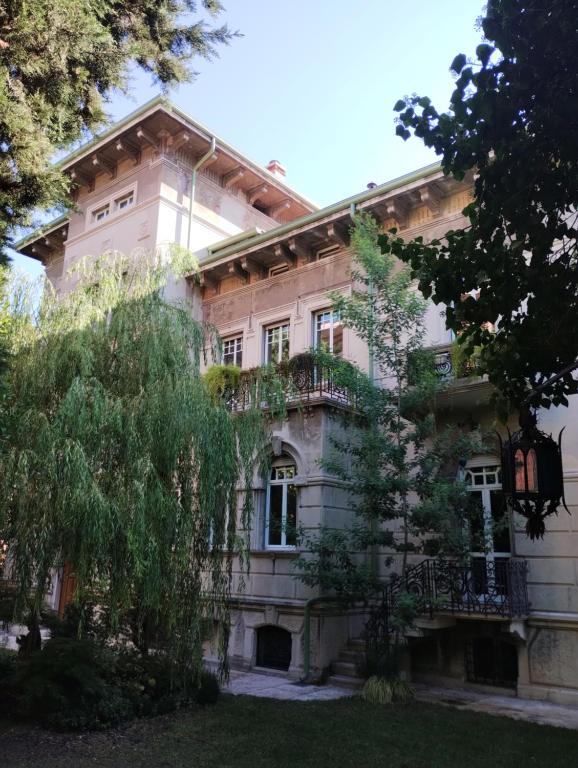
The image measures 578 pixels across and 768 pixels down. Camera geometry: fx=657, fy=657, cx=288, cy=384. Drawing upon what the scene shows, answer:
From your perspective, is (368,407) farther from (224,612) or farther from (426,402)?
(224,612)

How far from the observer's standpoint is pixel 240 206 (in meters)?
21.4

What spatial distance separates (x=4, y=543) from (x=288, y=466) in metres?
7.07

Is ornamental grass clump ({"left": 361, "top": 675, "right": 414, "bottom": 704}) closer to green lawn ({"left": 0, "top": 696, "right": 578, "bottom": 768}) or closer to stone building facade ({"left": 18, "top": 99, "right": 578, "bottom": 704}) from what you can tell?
green lawn ({"left": 0, "top": 696, "right": 578, "bottom": 768})

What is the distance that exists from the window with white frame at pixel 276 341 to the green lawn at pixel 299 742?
8.95 m

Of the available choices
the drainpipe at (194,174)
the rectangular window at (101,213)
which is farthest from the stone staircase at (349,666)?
the rectangular window at (101,213)

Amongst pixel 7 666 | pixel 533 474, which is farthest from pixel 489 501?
pixel 7 666

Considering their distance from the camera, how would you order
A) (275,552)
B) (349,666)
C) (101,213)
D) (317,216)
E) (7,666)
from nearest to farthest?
(7,666)
(349,666)
(275,552)
(317,216)
(101,213)

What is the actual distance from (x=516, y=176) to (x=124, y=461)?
227 inches

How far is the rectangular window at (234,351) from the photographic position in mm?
17844

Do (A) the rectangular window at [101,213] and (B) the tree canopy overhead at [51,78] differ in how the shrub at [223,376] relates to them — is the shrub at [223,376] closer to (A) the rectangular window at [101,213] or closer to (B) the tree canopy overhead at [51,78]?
(B) the tree canopy overhead at [51,78]

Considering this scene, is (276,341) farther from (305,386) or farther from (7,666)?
(7,666)

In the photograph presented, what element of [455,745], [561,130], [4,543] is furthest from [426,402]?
[4,543]

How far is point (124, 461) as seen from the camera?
8.55 m

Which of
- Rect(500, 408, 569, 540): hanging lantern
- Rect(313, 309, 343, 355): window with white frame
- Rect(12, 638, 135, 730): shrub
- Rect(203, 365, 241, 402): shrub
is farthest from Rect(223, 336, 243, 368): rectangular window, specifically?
Rect(500, 408, 569, 540): hanging lantern
